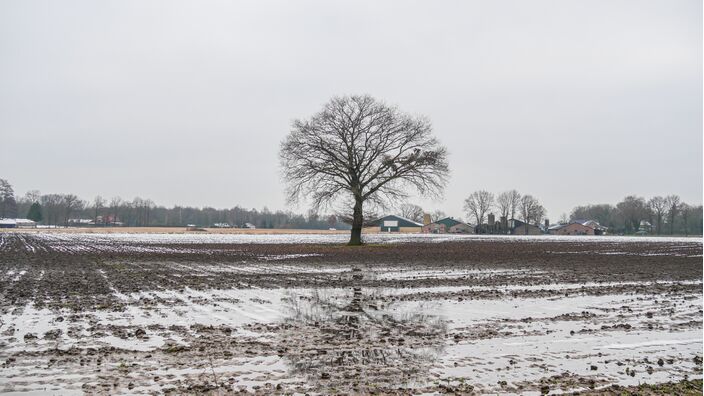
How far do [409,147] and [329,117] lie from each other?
780 centimetres

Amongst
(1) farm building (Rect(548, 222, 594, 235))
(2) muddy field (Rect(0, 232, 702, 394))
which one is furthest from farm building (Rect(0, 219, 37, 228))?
(1) farm building (Rect(548, 222, 594, 235))

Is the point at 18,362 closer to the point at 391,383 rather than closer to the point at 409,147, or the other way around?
the point at 391,383

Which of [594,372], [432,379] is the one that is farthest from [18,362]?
[594,372]

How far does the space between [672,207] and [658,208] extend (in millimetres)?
7641

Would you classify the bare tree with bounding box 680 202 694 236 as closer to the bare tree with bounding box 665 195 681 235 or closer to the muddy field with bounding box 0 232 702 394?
the bare tree with bounding box 665 195 681 235

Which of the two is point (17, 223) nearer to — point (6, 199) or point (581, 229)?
point (6, 199)

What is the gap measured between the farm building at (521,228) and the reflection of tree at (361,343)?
16938 cm

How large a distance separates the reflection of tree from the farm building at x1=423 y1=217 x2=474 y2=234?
16321 cm

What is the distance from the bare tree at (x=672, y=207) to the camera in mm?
171500

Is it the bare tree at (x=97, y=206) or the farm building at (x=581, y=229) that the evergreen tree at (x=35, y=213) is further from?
the farm building at (x=581, y=229)

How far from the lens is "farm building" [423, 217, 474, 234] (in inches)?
6914

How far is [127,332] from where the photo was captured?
10078 millimetres

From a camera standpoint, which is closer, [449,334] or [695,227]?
[449,334]

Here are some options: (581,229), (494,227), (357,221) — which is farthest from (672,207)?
(357,221)
